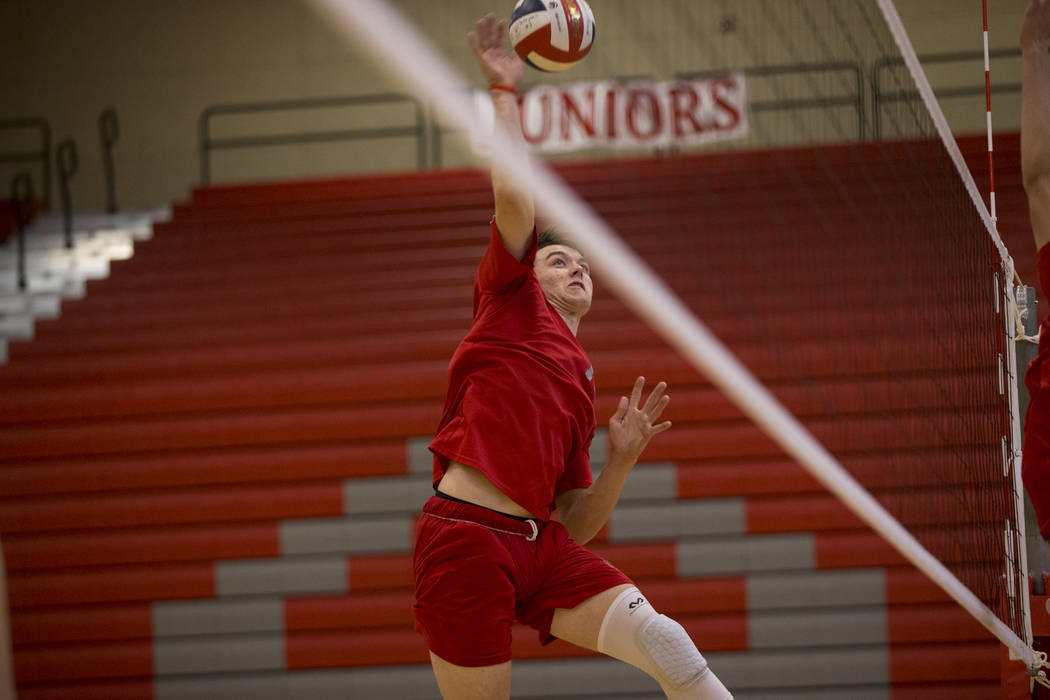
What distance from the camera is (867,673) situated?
4742 mm

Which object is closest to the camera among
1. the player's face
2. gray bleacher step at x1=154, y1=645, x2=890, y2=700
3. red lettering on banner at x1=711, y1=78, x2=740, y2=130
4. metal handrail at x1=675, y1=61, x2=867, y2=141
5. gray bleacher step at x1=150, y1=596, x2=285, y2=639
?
the player's face

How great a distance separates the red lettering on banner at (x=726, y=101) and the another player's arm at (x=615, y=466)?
23.1ft

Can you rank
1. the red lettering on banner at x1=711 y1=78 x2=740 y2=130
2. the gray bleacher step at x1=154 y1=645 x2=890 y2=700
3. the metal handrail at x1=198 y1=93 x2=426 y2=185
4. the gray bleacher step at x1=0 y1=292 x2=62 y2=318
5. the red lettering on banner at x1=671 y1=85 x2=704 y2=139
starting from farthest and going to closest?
the metal handrail at x1=198 y1=93 x2=426 y2=185, the red lettering on banner at x1=711 y1=78 x2=740 y2=130, the red lettering on banner at x1=671 y1=85 x2=704 y2=139, the gray bleacher step at x1=0 y1=292 x2=62 y2=318, the gray bleacher step at x1=154 y1=645 x2=890 y2=700

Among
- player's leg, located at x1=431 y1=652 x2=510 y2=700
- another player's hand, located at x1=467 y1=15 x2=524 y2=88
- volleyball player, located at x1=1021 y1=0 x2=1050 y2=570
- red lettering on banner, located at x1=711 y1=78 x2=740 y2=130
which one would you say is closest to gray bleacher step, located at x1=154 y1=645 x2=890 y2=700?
volleyball player, located at x1=1021 y1=0 x2=1050 y2=570

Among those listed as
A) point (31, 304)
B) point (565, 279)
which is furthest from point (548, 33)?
point (31, 304)

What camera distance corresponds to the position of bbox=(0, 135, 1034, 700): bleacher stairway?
484 cm

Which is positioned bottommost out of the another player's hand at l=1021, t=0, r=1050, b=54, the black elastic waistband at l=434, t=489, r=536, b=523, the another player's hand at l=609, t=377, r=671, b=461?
the black elastic waistband at l=434, t=489, r=536, b=523

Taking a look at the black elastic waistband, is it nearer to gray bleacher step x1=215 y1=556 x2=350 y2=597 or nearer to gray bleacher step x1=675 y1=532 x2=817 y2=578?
gray bleacher step x1=675 y1=532 x2=817 y2=578

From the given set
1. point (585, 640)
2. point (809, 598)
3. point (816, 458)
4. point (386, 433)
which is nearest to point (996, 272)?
point (816, 458)

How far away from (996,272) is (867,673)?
2.20 m

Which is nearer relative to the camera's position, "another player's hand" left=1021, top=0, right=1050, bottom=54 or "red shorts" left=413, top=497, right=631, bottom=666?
"red shorts" left=413, top=497, right=631, bottom=666

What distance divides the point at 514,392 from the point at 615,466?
1.31 feet

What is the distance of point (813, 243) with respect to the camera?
6.95 meters

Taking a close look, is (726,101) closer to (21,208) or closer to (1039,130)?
(21,208)
